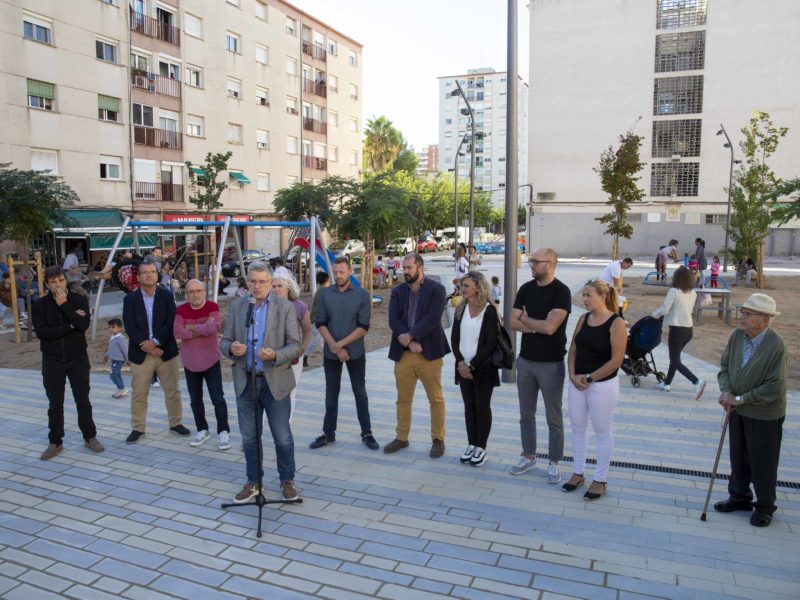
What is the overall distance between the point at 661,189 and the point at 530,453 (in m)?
46.1

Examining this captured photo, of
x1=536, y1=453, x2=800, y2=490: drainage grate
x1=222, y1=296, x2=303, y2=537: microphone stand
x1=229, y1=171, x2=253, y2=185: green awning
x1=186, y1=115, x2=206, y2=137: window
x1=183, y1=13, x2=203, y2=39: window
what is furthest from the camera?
x1=229, y1=171, x2=253, y2=185: green awning

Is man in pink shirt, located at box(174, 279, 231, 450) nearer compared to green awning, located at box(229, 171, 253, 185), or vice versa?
man in pink shirt, located at box(174, 279, 231, 450)

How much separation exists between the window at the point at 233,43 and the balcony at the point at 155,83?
5325 millimetres

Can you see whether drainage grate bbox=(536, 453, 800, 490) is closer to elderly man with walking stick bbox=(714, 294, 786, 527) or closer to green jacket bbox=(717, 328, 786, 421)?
elderly man with walking stick bbox=(714, 294, 786, 527)

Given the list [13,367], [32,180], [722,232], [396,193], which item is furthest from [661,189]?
[13,367]

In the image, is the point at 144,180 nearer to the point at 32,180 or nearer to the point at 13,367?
the point at 32,180

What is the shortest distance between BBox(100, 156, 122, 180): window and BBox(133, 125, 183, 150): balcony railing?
4.83ft

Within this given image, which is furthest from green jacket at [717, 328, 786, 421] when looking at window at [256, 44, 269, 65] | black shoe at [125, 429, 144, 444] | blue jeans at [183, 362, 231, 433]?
window at [256, 44, 269, 65]

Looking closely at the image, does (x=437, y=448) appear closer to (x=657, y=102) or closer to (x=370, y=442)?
(x=370, y=442)

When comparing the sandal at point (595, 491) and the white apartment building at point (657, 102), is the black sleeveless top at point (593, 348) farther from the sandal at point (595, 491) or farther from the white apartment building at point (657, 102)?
the white apartment building at point (657, 102)

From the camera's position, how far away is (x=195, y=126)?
114ft

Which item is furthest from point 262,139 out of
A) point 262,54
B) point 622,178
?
point 622,178

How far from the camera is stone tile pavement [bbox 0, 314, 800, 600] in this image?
4027 millimetres

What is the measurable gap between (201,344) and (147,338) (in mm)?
570
